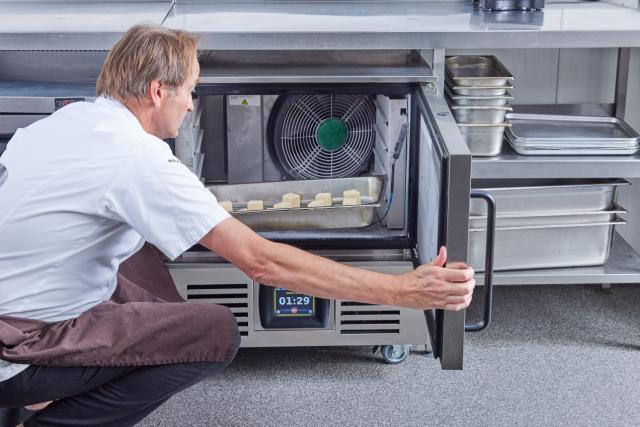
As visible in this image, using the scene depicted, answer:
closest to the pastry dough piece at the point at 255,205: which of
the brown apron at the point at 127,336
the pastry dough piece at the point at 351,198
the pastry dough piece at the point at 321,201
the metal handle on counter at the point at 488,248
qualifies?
the pastry dough piece at the point at 321,201

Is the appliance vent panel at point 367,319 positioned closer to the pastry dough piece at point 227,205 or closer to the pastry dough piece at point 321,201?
the pastry dough piece at point 321,201

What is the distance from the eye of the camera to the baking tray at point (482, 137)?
9.23 feet

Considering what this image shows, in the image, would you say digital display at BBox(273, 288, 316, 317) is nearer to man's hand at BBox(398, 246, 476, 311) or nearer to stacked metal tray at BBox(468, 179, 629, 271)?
stacked metal tray at BBox(468, 179, 629, 271)

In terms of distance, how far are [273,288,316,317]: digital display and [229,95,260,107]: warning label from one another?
0.60 m

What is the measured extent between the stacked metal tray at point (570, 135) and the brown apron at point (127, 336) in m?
1.16

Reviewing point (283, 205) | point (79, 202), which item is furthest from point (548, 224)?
point (79, 202)

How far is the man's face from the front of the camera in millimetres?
2105

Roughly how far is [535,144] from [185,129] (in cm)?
106

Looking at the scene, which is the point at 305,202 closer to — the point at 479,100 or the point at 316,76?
the point at 316,76

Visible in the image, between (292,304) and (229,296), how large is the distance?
0.65 feet

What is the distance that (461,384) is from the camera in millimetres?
2832

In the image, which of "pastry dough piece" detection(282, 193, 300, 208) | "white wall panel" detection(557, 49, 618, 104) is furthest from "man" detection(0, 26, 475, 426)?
"white wall panel" detection(557, 49, 618, 104)

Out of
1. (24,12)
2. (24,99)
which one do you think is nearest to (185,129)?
(24,99)

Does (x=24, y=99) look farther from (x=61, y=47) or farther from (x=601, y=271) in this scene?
(x=601, y=271)
